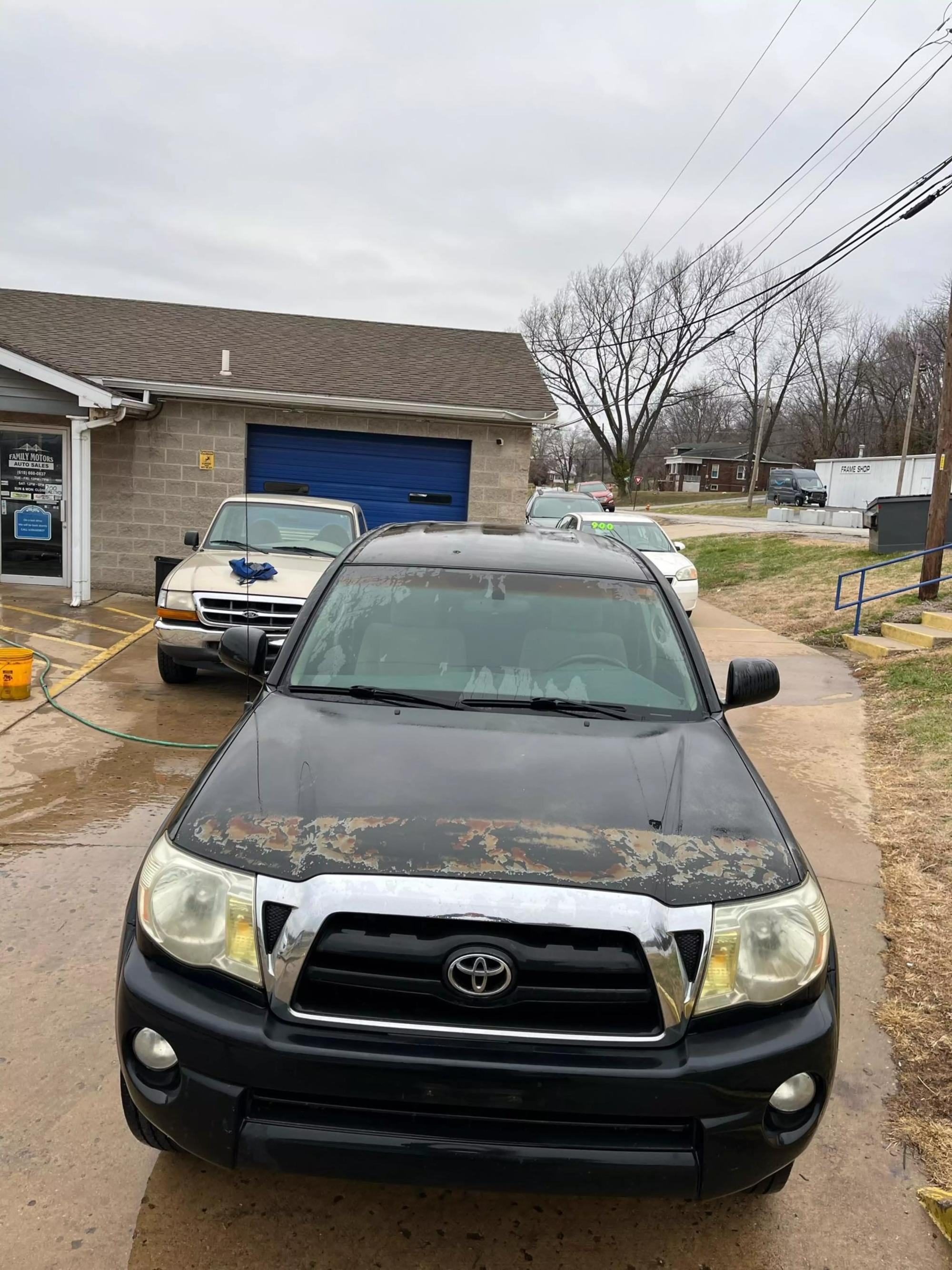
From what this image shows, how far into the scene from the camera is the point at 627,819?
2.36m

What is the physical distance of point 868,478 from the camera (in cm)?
4009

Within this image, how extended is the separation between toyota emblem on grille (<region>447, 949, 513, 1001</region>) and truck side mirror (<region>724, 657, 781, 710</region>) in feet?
5.78

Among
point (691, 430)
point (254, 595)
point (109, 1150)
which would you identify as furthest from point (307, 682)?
point (691, 430)

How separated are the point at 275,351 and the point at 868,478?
32586 millimetres

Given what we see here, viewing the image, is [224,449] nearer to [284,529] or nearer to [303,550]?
[284,529]

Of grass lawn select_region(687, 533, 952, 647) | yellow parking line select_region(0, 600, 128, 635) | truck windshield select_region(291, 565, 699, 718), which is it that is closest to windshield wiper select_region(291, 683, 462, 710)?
truck windshield select_region(291, 565, 699, 718)

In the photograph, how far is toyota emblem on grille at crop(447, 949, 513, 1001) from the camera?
2.00 m

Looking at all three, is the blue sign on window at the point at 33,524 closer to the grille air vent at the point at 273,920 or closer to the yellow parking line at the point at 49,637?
the yellow parking line at the point at 49,637

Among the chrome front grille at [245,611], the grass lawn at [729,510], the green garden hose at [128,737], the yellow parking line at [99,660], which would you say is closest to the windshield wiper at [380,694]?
the green garden hose at [128,737]

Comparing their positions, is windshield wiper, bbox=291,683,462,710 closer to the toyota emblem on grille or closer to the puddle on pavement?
the toyota emblem on grille

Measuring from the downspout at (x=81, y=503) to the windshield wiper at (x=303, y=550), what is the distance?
409 cm

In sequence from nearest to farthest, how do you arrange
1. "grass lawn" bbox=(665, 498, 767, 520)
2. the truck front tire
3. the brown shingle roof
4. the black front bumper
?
the black front bumper, the truck front tire, the brown shingle roof, "grass lawn" bbox=(665, 498, 767, 520)

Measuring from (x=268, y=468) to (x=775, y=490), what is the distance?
126 feet

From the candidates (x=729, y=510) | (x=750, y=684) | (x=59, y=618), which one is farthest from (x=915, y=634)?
(x=729, y=510)
